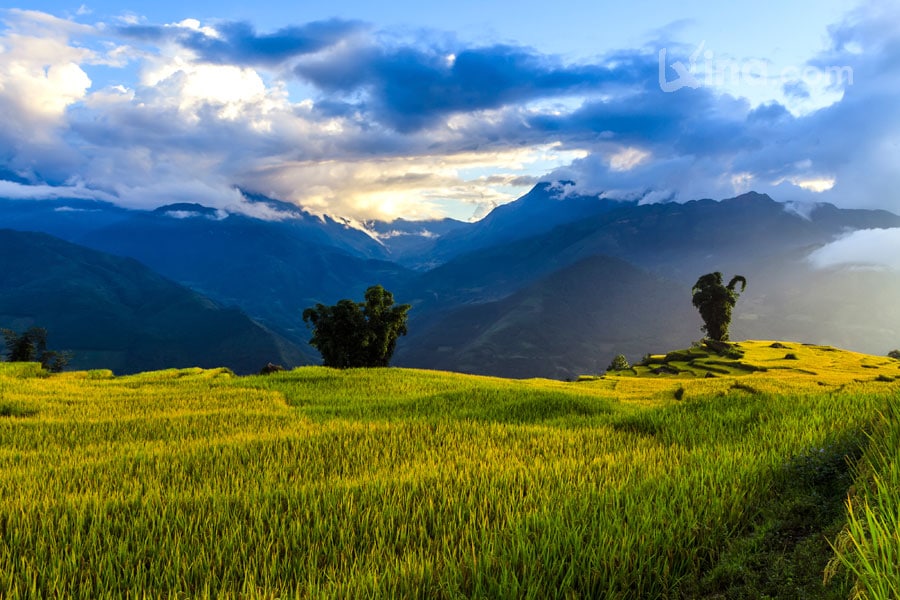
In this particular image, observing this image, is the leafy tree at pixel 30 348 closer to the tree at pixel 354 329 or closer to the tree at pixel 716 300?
the tree at pixel 354 329

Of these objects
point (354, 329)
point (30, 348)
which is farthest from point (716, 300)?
point (30, 348)

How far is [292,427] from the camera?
36.0ft

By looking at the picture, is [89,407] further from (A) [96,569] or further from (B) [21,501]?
(A) [96,569]

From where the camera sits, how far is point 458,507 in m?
5.58

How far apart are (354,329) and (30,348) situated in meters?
61.3

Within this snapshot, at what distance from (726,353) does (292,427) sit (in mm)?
63321

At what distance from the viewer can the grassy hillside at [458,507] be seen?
13.2 feet

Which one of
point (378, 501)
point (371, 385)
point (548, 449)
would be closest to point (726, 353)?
Result: point (371, 385)

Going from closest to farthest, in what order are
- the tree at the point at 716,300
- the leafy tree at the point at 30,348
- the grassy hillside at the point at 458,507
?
the grassy hillside at the point at 458,507 → the tree at the point at 716,300 → the leafy tree at the point at 30,348

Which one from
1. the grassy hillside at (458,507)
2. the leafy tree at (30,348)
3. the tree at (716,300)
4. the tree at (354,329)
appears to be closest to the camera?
the grassy hillside at (458,507)

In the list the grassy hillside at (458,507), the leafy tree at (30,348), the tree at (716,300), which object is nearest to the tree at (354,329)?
the leafy tree at (30,348)

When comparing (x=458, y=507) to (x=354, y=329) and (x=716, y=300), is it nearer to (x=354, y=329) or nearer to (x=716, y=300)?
(x=354, y=329)

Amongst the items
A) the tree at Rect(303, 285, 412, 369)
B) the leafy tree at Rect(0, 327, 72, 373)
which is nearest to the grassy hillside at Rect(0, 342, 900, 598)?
the tree at Rect(303, 285, 412, 369)

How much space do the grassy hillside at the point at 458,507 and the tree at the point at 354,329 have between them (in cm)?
5061
